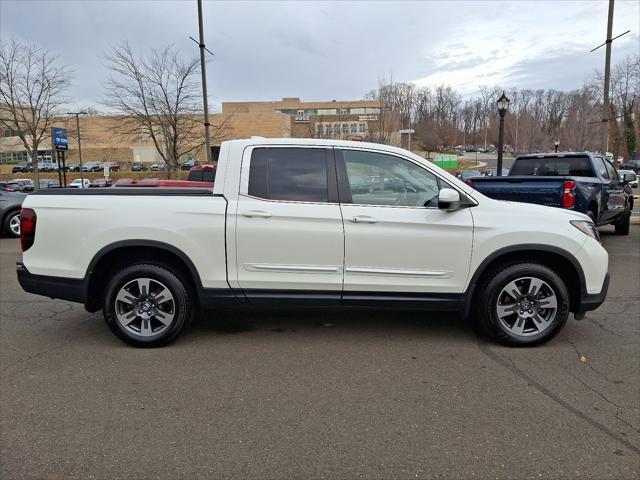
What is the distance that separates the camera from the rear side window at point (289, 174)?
165 inches

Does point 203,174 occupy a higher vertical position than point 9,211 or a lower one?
higher

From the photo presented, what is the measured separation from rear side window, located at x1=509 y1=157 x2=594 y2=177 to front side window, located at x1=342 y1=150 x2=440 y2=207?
648 centimetres

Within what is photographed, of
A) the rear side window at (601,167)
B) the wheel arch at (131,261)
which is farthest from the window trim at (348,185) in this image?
the rear side window at (601,167)

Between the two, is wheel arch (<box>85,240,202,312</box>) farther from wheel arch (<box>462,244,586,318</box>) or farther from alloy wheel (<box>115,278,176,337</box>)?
wheel arch (<box>462,244,586,318</box>)

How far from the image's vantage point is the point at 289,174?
13.9 feet

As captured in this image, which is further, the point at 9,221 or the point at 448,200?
the point at 9,221

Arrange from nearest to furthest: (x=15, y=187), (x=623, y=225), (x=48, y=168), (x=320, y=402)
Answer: (x=320, y=402) → (x=623, y=225) → (x=15, y=187) → (x=48, y=168)

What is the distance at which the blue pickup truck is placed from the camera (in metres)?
7.29

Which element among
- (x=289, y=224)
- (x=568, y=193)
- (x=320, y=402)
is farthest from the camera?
(x=568, y=193)

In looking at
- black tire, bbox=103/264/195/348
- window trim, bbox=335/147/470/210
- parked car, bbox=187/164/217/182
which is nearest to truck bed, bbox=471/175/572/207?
window trim, bbox=335/147/470/210

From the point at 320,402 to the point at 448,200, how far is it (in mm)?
1936

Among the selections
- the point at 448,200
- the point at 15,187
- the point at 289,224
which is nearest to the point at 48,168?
the point at 15,187

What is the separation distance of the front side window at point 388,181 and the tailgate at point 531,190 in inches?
143

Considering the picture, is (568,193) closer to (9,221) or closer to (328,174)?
(328,174)
